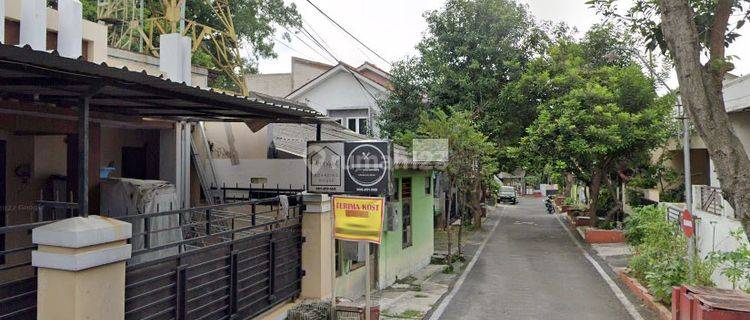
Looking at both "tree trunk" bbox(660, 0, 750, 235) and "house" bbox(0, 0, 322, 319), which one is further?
"tree trunk" bbox(660, 0, 750, 235)

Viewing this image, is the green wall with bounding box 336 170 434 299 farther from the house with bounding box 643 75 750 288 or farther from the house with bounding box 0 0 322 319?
the house with bounding box 643 75 750 288

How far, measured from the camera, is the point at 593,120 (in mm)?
20859

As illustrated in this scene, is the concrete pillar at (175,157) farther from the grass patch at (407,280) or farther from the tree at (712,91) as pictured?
the tree at (712,91)

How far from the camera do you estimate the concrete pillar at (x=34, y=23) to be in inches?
276

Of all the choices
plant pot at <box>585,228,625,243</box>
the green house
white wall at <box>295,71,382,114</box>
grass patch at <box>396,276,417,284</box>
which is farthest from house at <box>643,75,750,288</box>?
white wall at <box>295,71,382,114</box>

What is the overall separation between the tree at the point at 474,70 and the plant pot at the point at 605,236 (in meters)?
5.89

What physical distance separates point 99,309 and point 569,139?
19.3m

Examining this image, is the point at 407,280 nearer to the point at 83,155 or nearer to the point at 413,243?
the point at 413,243

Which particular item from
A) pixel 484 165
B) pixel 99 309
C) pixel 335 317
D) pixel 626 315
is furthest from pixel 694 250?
pixel 99 309

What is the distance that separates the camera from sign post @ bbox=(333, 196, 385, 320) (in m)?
7.39

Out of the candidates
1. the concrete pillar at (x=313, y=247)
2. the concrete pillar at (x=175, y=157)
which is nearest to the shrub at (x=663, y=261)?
the concrete pillar at (x=313, y=247)

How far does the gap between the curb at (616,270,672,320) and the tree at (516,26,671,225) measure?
734cm

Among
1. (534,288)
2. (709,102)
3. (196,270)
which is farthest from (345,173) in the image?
(534,288)

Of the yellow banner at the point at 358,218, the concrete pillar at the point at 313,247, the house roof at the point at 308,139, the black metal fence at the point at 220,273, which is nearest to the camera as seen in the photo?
the black metal fence at the point at 220,273
